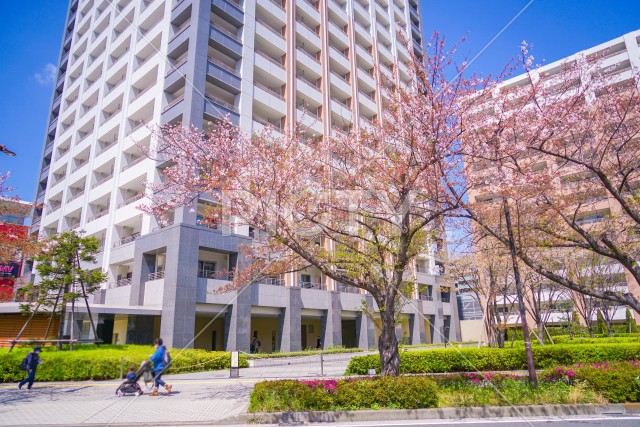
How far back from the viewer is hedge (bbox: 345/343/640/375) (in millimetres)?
18141

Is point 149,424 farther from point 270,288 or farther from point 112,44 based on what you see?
point 112,44

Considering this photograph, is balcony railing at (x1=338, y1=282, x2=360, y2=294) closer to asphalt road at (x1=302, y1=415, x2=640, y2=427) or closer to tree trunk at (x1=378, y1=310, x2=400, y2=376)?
tree trunk at (x1=378, y1=310, x2=400, y2=376)

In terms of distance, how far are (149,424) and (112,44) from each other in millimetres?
39744

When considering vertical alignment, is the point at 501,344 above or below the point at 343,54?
below

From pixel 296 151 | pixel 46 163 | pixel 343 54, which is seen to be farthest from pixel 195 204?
pixel 46 163

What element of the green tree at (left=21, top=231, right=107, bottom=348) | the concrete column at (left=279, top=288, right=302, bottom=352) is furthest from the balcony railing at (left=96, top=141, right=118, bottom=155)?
the concrete column at (left=279, top=288, right=302, bottom=352)

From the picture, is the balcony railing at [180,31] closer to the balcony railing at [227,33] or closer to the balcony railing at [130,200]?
the balcony railing at [227,33]

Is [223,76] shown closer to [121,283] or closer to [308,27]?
[308,27]

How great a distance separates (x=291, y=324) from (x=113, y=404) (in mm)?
19142

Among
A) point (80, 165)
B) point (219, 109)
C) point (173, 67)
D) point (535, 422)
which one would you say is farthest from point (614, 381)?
point (80, 165)

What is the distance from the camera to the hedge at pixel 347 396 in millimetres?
9562

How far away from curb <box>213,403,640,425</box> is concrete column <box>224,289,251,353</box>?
1640 cm

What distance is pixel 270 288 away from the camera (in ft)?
94.5

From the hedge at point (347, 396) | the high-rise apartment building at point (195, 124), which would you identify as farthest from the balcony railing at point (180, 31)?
the hedge at point (347, 396)
